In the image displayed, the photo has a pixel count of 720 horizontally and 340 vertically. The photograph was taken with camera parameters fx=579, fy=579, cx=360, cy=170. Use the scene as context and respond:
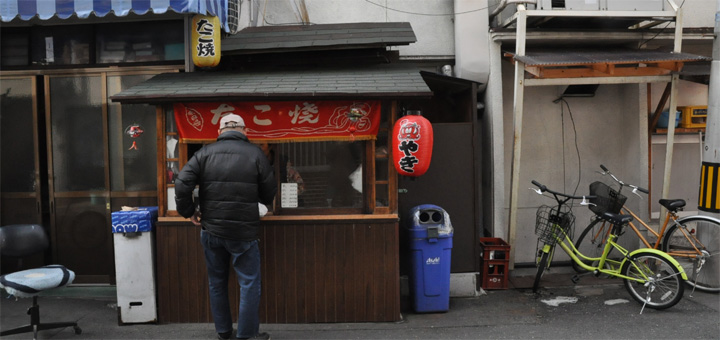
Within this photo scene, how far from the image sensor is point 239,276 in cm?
608

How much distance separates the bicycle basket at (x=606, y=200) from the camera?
7.88 metres

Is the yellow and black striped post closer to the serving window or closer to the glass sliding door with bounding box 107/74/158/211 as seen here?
the serving window

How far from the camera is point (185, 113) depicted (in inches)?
267

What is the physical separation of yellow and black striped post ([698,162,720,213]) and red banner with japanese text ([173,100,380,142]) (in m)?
4.81

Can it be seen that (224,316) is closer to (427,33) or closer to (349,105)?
(349,105)

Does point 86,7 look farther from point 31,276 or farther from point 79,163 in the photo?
point 31,276

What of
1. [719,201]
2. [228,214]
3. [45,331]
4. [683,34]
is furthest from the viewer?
[683,34]

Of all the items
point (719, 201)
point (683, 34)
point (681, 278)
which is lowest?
point (681, 278)

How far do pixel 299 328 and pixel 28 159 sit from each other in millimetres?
4870

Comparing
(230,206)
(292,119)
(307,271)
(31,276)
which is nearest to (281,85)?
(292,119)

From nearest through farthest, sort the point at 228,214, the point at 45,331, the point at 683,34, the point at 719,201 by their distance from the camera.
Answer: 1. the point at 228,214
2. the point at 45,331
3. the point at 719,201
4. the point at 683,34

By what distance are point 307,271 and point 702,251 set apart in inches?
210

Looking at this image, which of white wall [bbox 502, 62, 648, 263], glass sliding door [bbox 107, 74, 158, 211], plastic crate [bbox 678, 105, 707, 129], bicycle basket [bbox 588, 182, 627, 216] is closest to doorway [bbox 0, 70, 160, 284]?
glass sliding door [bbox 107, 74, 158, 211]

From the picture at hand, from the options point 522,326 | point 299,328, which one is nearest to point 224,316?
point 299,328
